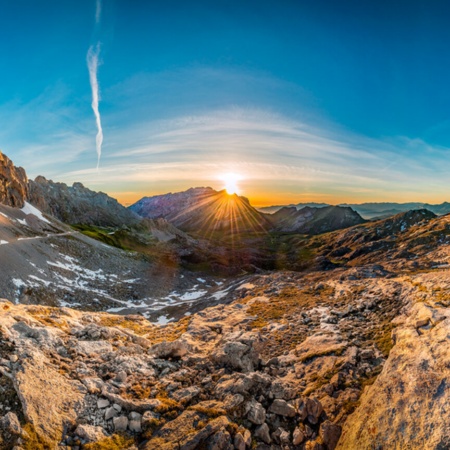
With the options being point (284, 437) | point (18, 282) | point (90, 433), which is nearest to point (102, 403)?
point (90, 433)

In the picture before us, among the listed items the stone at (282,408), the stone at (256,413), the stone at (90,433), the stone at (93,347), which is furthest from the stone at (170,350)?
the stone at (282,408)

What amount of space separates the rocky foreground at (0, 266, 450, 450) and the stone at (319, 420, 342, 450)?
0.04 metres

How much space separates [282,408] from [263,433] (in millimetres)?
1425

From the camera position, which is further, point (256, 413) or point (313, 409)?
point (313, 409)

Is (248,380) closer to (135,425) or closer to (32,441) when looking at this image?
(135,425)

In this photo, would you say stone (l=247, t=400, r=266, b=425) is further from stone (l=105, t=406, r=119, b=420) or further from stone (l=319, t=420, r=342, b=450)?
stone (l=105, t=406, r=119, b=420)

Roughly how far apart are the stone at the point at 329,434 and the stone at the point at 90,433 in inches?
334

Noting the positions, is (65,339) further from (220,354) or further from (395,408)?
(395,408)

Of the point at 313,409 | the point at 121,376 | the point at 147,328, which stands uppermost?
the point at 121,376

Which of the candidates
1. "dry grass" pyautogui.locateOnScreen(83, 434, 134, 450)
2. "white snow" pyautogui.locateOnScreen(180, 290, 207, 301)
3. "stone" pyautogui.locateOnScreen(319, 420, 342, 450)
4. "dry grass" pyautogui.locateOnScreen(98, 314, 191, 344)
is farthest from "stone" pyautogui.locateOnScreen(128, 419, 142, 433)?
"white snow" pyautogui.locateOnScreen(180, 290, 207, 301)

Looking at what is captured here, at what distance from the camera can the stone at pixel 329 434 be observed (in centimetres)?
1086

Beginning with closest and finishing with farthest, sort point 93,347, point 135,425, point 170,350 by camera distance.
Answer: point 135,425
point 93,347
point 170,350

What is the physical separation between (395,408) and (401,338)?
14.9 ft

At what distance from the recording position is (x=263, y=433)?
11.2 metres
